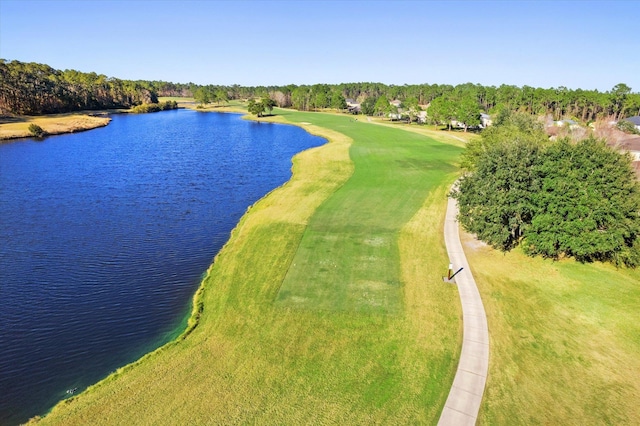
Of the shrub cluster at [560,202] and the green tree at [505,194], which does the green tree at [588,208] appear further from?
the green tree at [505,194]

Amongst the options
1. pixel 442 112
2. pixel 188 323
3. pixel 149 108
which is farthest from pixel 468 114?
pixel 149 108

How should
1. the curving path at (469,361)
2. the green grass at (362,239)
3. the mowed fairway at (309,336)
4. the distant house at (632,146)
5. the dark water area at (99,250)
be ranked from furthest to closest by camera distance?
the distant house at (632,146) < the green grass at (362,239) < the dark water area at (99,250) < the mowed fairway at (309,336) < the curving path at (469,361)

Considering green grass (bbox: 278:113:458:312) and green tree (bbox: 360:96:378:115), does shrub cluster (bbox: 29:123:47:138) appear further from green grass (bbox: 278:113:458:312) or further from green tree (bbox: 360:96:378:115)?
green tree (bbox: 360:96:378:115)

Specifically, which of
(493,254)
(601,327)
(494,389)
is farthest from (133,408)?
(493,254)

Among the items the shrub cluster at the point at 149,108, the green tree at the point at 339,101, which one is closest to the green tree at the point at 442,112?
the green tree at the point at 339,101

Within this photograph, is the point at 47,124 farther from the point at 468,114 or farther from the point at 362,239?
the point at 468,114
